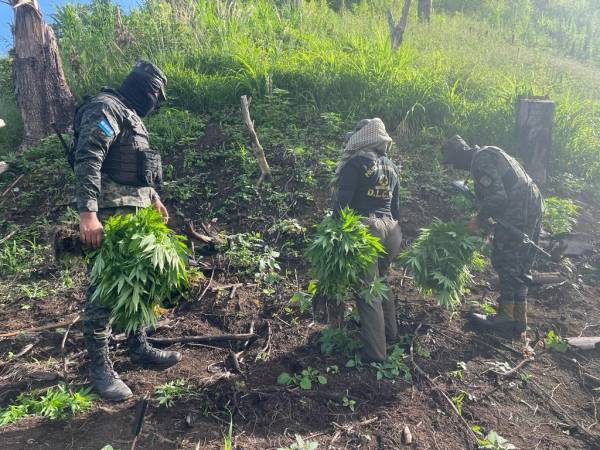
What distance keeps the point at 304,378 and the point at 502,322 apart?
2.02 meters

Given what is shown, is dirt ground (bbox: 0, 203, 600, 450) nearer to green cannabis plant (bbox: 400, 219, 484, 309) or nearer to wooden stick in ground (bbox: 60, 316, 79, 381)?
wooden stick in ground (bbox: 60, 316, 79, 381)

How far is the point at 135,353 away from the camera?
3.21 meters

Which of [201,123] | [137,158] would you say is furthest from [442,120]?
[137,158]

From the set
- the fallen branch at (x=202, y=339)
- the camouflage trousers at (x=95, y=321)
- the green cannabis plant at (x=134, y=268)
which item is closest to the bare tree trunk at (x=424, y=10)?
the fallen branch at (x=202, y=339)

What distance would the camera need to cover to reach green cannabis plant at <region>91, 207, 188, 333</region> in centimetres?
268

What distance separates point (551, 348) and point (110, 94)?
4.14 metres

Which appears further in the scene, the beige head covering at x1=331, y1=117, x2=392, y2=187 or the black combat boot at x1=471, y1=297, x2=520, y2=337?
the black combat boot at x1=471, y1=297, x2=520, y2=337

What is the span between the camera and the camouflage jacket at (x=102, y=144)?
276cm

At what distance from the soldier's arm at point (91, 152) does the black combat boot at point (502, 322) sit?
337 cm

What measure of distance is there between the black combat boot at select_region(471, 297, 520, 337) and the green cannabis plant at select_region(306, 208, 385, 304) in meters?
1.51

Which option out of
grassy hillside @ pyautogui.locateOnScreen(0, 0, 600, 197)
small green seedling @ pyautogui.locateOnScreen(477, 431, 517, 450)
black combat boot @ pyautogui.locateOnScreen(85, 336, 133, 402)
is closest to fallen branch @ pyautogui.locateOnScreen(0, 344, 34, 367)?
black combat boot @ pyautogui.locateOnScreen(85, 336, 133, 402)

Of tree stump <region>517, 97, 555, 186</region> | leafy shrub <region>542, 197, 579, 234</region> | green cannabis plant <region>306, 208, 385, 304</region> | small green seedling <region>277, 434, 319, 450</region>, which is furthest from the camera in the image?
tree stump <region>517, 97, 555, 186</region>

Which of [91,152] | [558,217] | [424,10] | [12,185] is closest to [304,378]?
[91,152]

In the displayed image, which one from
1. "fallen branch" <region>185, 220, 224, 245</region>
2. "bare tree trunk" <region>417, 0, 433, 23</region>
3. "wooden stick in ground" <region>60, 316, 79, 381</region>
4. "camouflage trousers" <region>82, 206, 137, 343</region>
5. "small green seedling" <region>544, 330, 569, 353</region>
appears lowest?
"small green seedling" <region>544, 330, 569, 353</region>
